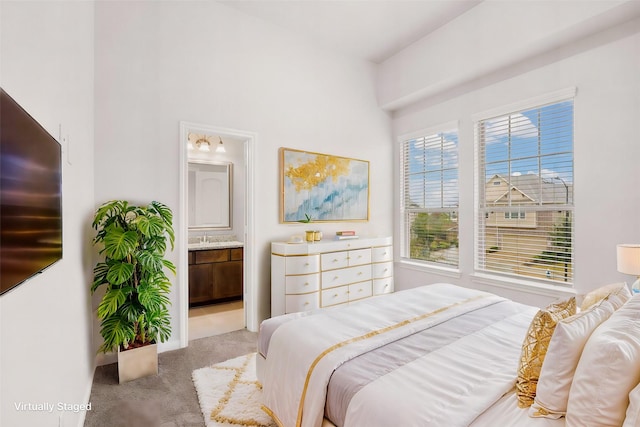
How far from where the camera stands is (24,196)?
40.3 inches

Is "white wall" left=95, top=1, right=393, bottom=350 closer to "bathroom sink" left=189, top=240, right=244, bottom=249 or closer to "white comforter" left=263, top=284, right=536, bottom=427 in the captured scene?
"bathroom sink" left=189, top=240, right=244, bottom=249

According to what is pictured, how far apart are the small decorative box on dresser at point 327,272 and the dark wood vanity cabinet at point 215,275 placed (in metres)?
1.24

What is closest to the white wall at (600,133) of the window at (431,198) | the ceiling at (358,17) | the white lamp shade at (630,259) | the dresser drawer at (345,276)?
the white lamp shade at (630,259)

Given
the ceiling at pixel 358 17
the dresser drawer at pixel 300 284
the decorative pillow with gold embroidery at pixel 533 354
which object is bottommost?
the dresser drawer at pixel 300 284

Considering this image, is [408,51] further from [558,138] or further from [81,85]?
[81,85]

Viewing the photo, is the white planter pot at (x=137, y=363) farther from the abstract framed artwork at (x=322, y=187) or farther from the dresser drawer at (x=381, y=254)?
the dresser drawer at (x=381, y=254)

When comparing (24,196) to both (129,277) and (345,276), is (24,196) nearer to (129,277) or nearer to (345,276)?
(129,277)

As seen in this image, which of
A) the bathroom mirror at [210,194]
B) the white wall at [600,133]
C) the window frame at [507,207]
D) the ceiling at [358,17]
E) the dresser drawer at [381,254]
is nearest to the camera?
the white wall at [600,133]

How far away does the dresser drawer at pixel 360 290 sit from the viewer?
4047mm

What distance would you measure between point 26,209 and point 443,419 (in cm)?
158

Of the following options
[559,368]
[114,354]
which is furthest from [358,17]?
[114,354]

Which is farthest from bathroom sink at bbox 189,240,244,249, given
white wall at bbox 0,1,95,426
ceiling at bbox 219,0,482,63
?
ceiling at bbox 219,0,482,63

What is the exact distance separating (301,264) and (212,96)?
2043mm

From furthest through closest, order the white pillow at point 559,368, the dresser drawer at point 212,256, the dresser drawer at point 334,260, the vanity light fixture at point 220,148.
Result: the vanity light fixture at point 220,148 < the dresser drawer at point 212,256 < the dresser drawer at point 334,260 < the white pillow at point 559,368
